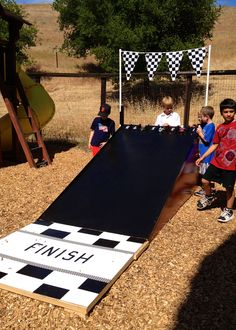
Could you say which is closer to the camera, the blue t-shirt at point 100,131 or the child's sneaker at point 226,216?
the child's sneaker at point 226,216

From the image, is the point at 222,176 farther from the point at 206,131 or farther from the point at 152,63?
the point at 152,63

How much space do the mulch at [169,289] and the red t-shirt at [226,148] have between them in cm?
78

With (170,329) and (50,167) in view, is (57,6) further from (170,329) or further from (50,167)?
(170,329)

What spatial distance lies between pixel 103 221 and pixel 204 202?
1.62m

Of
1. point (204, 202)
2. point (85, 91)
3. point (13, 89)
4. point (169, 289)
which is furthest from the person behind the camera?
point (85, 91)

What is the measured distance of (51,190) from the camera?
679 cm

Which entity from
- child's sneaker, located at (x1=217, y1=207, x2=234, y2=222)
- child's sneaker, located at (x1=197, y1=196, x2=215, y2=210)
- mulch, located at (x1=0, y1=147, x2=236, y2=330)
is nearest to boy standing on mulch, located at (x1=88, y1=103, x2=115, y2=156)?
mulch, located at (x1=0, y1=147, x2=236, y2=330)

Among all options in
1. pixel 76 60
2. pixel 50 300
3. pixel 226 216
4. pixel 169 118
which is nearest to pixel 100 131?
pixel 169 118

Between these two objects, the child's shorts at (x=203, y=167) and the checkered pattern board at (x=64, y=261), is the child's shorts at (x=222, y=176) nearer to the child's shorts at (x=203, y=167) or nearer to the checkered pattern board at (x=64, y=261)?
the child's shorts at (x=203, y=167)

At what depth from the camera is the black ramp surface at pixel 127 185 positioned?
4902 mm

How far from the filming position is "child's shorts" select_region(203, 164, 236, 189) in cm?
504

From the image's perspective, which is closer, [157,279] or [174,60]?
[157,279]

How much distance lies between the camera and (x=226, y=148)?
5074mm

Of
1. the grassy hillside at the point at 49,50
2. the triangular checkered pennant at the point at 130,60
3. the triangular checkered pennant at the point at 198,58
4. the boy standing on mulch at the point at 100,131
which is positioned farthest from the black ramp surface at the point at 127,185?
the grassy hillside at the point at 49,50
